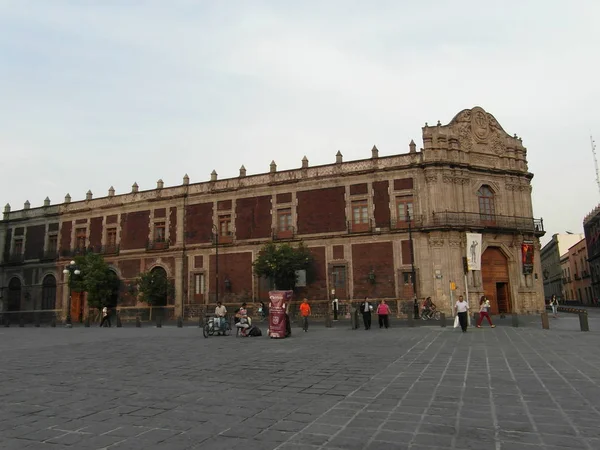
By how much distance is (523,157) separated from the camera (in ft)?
109

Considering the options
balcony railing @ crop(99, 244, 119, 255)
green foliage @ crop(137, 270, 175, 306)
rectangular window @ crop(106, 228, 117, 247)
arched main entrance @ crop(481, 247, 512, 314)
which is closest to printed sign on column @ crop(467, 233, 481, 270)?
arched main entrance @ crop(481, 247, 512, 314)

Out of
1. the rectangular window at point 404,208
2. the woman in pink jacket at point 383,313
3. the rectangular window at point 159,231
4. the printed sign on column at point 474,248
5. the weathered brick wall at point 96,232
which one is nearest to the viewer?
the woman in pink jacket at point 383,313

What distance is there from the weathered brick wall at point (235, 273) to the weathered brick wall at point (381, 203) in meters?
9.66

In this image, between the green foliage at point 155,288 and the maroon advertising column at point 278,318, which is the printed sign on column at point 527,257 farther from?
the green foliage at point 155,288

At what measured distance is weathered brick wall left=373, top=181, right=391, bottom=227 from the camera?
30234 millimetres

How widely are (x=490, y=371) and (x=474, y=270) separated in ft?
74.2

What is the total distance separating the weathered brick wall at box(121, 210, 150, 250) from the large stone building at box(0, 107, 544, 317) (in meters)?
0.09

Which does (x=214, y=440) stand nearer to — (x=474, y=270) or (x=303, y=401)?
(x=303, y=401)

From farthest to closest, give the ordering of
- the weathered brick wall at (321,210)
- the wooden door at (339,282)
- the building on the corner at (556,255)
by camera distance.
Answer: the building on the corner at (556,255), the weathered brick wall at (321,210), the wooden door at (339,282)

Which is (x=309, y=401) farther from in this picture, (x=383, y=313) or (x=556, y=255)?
(x=556, y=255)

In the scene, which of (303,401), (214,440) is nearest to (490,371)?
(303,401)

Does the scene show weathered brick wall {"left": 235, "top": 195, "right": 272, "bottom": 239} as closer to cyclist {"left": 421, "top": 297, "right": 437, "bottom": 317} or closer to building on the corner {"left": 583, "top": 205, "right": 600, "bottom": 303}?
cyclist {"left": 421, "top": 297, "right": 437, "bottom": 317}

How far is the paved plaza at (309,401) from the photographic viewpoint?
417 cm

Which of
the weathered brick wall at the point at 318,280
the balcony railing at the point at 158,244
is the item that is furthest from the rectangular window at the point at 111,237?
the weathered brick wall at the point at 318,280
